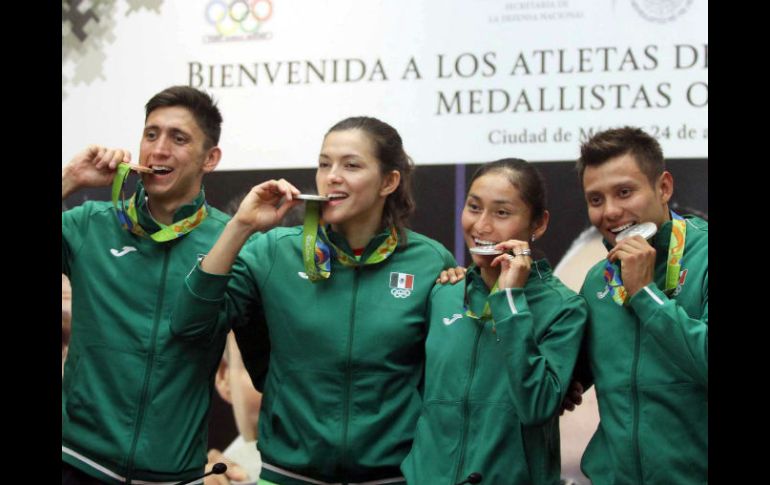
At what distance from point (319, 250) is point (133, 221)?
0.64 m

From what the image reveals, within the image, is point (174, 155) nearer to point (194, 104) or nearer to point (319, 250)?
point (194, 104)

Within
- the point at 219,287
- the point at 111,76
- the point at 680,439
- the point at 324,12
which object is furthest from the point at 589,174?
the point at 111,76

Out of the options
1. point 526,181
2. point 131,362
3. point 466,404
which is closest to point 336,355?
point 466,404

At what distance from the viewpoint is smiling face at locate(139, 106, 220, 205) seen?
3.46 metres

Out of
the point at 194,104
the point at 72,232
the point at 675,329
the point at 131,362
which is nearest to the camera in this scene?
the point at 675,329

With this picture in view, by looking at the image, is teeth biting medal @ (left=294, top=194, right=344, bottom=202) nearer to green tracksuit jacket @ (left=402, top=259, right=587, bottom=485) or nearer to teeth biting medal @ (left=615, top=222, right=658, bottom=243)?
green tracksuit jacket @ (left=402, top=259, right=587, bottom=485)

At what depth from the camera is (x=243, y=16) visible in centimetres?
505

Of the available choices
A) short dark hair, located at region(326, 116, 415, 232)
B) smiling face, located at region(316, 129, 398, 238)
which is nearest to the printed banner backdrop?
short dark hair, located at region(326, 116, 415, 232)

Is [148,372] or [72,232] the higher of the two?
[72,232]

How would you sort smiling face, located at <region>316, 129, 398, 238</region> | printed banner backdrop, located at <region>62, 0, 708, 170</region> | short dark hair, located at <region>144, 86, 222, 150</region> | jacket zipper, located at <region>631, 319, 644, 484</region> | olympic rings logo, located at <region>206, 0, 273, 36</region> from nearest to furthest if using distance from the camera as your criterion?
jacket zipper, located at <region>631, 319, 644, 484</region>, smiling face, located at <region>316, 129, 398, 238</region>, short dark hair, located at <region>144, 86, 222, 150</region>, printed banner backdrop, located at <region>62, 0, 708, 170</region>, olympic rings logo, located at <region>206, 0, 273, 36</region>

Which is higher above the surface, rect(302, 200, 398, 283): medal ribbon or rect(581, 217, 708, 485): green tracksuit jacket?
rect(302, 200, 398, 283): medal ribbon

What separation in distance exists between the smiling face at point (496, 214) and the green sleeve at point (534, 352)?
25cm

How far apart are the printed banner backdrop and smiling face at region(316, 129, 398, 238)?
1.34 meters

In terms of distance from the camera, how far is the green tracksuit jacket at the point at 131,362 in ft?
10.7
